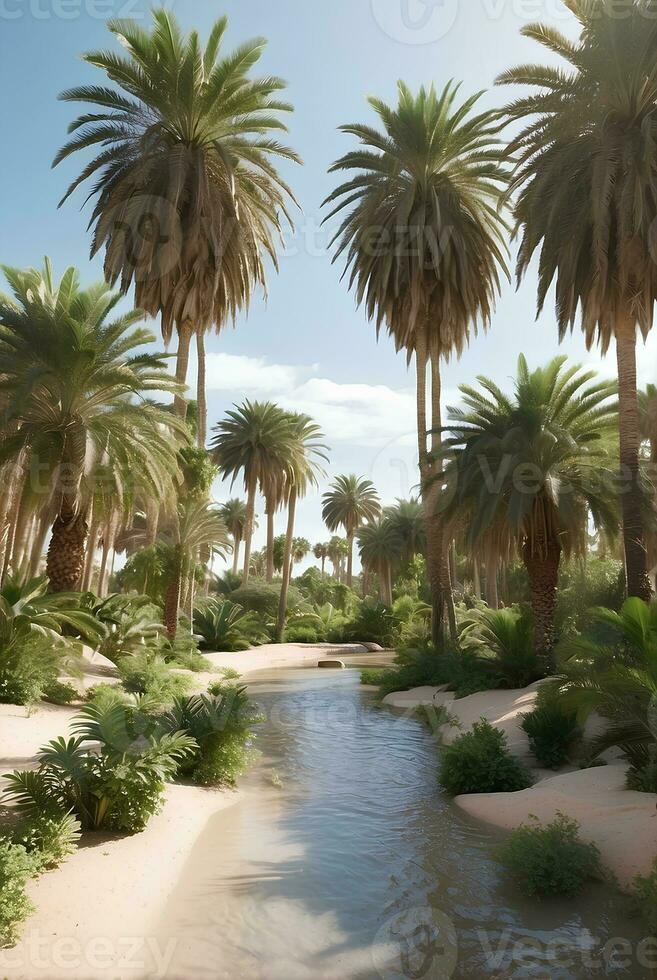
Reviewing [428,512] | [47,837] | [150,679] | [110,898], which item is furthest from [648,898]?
[428,512]

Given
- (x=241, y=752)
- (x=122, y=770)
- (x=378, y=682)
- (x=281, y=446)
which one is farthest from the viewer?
(x=281, y=446)

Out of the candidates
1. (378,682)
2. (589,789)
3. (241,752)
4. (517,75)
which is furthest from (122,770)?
(517,75)

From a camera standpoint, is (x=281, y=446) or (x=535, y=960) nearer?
(x=535, y=960)

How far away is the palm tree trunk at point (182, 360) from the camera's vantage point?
23.0 metres

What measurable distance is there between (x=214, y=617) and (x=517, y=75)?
958 inches

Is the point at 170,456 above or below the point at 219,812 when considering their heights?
above

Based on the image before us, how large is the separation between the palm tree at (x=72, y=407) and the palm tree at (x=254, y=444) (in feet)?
80.6

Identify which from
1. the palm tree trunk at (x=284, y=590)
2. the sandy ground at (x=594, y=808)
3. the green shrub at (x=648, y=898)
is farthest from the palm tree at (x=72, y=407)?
the palm tree trunk at (x=284, y=590)

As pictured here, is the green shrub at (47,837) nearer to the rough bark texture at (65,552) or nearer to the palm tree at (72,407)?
the palm tree at (72,407)

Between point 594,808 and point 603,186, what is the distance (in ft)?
39.3

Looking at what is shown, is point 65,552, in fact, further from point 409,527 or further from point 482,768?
point 409,527

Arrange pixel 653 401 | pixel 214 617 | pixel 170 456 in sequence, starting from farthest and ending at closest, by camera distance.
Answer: pixel 214 617
pixel 653 401
pixel 170 456

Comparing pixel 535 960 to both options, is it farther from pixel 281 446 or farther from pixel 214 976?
pixel 281 446

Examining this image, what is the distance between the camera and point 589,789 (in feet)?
26.5
